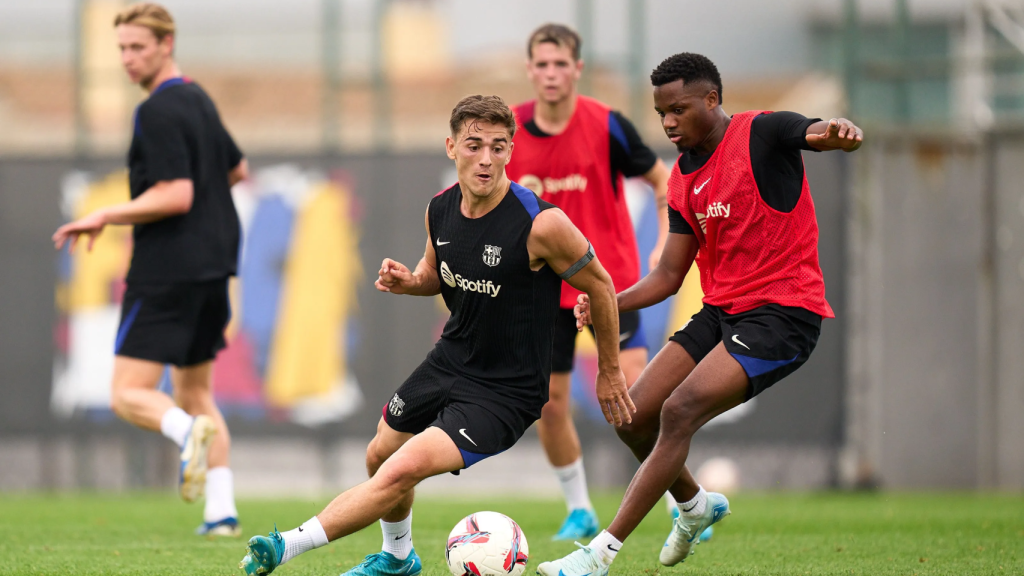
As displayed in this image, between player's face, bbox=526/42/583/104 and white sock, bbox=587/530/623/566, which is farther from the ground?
player's face, bbox=526/42/583/104

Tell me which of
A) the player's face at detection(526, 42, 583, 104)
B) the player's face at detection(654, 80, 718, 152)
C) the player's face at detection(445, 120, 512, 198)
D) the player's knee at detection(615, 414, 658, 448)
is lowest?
the player's knee at detection(615, 414, 658, 448)

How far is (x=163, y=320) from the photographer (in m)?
6.47

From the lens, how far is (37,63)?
1287 centimetres

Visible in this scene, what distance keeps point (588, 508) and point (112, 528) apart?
120 inches

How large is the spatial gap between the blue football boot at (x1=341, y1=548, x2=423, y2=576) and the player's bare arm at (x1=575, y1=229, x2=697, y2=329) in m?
1.44

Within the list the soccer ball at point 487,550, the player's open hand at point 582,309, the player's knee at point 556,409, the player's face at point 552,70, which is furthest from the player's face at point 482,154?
the player's knee at point 556,409

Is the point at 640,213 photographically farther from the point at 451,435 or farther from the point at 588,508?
the point at 451,435

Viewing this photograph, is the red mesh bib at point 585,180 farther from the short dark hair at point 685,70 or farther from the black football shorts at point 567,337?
the short dark hair at point 685,70

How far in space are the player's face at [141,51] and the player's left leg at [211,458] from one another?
5.69 ft

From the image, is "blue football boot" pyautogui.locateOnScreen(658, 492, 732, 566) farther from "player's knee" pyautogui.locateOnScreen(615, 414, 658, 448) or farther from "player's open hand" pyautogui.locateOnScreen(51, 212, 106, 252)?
"player's open hand" pyautogui.locateOnScreen(51, 212, 106, 252)

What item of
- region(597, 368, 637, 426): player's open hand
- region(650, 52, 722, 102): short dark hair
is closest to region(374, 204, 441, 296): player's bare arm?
region(597, 368, 637, 426): player's open hand

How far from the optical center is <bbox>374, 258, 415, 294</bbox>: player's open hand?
14.7 feet

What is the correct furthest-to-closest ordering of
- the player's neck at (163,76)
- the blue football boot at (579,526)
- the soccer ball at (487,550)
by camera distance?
the player's neck at (163,76) < the blue football boot at (579,526) < the soccer ball at (487,550)

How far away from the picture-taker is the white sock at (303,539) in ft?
13.6
